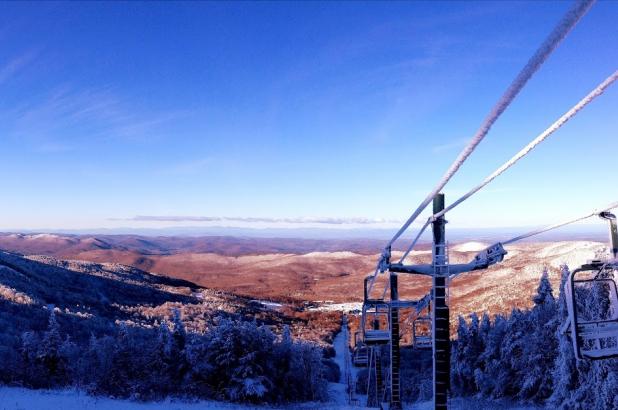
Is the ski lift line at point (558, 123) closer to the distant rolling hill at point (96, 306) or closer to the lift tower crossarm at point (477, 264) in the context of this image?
the lift tower crossarm at point (477, 264)

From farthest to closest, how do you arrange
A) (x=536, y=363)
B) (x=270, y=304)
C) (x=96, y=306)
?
(x=270, y=304), (x=96, y=306), (x=536, y=363)

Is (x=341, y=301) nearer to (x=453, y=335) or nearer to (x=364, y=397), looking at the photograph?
(x=453, y=335)

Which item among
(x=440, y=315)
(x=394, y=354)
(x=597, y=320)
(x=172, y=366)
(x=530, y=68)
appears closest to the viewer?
(x=530, y=68)

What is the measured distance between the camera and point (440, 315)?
12070 millimetres

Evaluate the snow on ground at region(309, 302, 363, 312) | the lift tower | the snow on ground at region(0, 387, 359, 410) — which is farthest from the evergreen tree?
the snow on ground at region(309, 302, 363, 312)

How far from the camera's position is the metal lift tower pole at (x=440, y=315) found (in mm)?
12062

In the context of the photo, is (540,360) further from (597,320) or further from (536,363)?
(597,320)

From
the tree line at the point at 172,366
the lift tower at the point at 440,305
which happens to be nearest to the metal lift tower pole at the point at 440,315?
the lift tower at the point at 440,305

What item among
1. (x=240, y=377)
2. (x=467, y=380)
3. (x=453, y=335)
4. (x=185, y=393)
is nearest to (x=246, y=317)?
(x=453, y=335)

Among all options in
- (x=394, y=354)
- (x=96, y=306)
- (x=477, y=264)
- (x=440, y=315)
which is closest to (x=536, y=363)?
(x=394, y=354)

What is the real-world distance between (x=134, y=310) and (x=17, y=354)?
39.2 m

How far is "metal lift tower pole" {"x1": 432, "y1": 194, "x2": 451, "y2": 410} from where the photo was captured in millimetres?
12062

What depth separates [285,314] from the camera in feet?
271

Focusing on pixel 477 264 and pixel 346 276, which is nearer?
pixel 477 264
